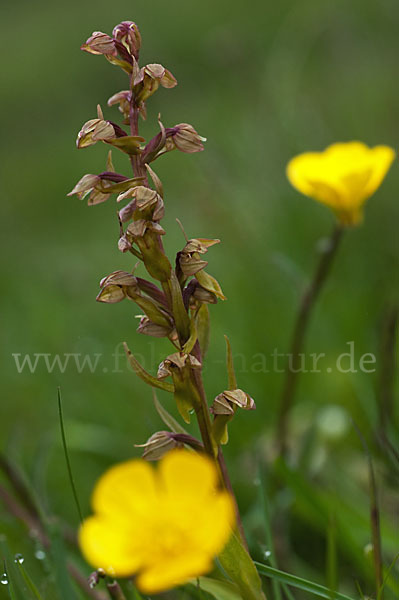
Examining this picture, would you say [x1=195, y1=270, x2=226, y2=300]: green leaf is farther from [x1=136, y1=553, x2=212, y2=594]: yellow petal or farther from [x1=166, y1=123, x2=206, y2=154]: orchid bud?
[x1=136, y1=553, x2=212, y2=594]: yellow petal

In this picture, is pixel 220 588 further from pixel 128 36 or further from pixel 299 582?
pixel 128 36

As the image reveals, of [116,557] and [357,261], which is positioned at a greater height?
[116,557]

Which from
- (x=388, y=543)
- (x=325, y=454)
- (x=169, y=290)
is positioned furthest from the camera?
(x=325, y=454)

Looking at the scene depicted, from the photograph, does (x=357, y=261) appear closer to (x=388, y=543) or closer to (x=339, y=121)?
(x=388, y=543)

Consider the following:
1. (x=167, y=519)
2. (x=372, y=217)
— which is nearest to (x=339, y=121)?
(x=372, y=217)

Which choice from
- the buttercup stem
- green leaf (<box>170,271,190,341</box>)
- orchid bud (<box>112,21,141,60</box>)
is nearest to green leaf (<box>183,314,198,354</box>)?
green leaf (<box>170,271,190,341</box>)

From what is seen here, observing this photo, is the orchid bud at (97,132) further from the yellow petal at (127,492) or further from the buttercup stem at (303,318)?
the buttercup stem at (303,318)

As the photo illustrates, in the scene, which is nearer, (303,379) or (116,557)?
(116,557)

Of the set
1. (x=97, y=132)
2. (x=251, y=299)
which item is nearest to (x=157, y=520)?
(x=97, y=132)
